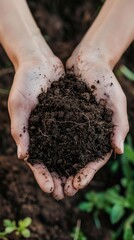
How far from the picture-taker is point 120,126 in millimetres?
1956


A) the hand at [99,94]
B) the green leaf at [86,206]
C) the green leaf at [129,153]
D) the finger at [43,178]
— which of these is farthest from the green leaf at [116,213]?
the finger at [43,178]

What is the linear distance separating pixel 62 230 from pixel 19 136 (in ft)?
1.92

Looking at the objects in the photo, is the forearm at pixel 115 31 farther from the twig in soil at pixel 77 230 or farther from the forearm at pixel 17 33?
the twig in soil at pixel 77 230

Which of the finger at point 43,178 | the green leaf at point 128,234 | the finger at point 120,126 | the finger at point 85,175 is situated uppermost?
the finger at point 120,126

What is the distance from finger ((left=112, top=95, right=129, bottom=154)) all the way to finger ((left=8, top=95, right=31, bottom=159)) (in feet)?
1.07

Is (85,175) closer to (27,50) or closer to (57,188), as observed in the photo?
(57,188)

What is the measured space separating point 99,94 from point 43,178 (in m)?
0.41

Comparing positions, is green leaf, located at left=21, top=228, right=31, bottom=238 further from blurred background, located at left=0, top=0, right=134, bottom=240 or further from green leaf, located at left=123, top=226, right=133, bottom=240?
green leaf, located at left=123, top=226, right=133, bottom=240

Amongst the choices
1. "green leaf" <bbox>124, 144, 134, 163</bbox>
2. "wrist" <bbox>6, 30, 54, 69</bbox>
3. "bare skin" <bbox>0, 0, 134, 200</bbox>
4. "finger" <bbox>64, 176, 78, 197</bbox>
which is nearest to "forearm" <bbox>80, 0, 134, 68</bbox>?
"bare skin" <bbox>0, 0, 134, 200</bbox>

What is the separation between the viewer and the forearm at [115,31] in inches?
88.5

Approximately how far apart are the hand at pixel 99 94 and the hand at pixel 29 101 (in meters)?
0.07

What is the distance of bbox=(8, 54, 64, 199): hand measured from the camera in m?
1.88

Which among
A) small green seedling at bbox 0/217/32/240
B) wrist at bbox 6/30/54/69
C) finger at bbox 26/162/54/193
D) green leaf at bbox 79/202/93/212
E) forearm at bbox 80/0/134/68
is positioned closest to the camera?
finger at bbox 26/162/54/193

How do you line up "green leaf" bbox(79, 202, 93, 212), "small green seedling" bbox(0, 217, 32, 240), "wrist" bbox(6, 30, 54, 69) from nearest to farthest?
"small green seedling" bbox(0, 217, 32, 240)
"wrist" bbox(6, 30, 54, 69)
"green leaf" bbox(79, 202, 93, 212)
